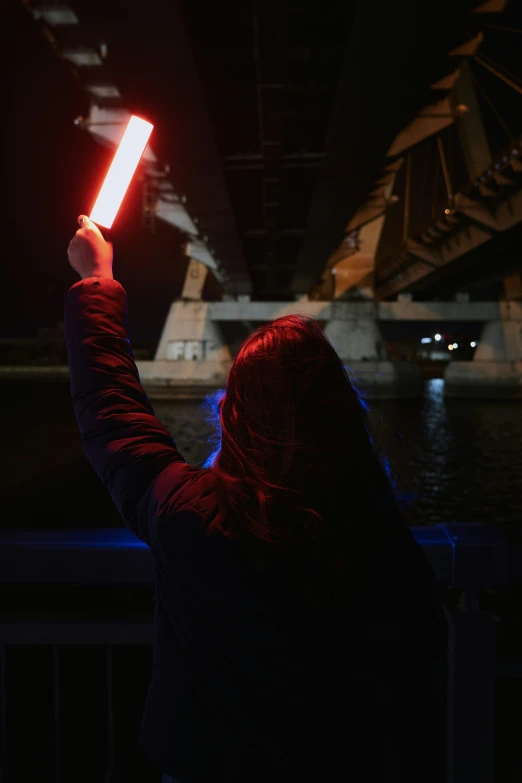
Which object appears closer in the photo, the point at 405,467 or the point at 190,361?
the point at 405,467

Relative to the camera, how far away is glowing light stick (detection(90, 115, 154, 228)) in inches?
68.5

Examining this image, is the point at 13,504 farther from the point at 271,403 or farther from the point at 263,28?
the point at 271,403

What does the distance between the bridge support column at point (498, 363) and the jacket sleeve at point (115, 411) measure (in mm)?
40329

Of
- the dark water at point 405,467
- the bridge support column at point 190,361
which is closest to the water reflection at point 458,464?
the dark water at point 405,467

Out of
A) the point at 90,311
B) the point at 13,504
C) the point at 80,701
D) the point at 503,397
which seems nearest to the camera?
the point at 90,311

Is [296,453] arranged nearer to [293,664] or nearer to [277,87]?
[293,664]

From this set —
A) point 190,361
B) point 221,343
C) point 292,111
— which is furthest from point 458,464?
point 221,343

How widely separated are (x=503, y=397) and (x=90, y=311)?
41375mm

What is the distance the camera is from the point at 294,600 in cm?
117

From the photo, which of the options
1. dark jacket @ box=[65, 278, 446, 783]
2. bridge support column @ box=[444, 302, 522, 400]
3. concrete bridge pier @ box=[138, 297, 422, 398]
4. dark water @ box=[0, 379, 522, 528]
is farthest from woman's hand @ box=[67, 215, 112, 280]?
bridge support column @ box=[444, 302, 522, 400]

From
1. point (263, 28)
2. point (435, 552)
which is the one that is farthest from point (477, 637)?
point (263, 28)

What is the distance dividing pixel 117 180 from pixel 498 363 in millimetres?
41537

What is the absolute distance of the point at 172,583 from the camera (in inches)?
49.8

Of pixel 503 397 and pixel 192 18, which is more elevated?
pixel 192 18
